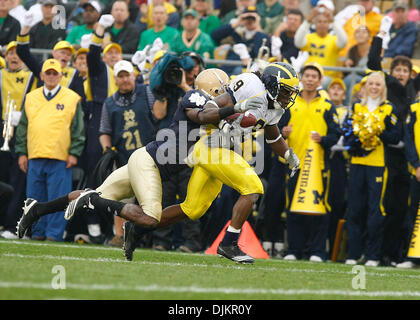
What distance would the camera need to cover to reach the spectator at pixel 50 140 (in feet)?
32.9

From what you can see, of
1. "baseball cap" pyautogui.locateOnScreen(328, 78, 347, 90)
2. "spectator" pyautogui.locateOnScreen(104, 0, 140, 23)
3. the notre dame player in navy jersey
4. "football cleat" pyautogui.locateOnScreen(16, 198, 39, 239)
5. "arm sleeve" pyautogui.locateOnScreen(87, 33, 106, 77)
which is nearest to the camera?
the notre dame player in navy jersey

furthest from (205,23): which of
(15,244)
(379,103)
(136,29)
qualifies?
(15,244)

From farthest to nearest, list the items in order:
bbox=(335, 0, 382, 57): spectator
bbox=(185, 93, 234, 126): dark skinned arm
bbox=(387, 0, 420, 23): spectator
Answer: bbox=(387, 0, 420, 23): spectator
bbox=(335, 0, 382, 57): spectator
bbox=(185, 93, 234, 126): dark skinned arm

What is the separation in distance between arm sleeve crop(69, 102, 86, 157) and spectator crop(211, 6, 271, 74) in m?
2.25

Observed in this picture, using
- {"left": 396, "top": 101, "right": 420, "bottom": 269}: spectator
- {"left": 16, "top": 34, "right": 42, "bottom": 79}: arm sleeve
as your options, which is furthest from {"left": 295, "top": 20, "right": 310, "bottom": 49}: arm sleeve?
{"left": 16, "top": 34, "right": 42, "bottom": 79}: arm sleeve

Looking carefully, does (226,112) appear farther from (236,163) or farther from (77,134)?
(77,134)

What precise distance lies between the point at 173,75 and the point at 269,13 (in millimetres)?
4576

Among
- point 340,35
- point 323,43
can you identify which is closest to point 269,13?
point 323,43

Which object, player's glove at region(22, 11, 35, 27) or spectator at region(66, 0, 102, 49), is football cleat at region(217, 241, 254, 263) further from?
spectator at region(66, 0, 102, 49)

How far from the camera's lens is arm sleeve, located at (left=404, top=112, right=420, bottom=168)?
9.31 meters

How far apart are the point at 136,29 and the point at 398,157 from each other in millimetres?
4621

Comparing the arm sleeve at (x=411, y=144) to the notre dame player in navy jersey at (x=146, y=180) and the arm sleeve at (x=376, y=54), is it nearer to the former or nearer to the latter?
the arm sleeve at (x=376, y=54)

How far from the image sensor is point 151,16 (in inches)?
511

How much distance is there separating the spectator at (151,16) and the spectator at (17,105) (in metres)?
2.47
